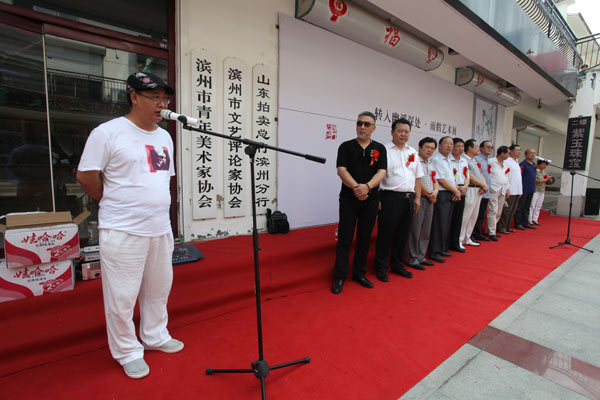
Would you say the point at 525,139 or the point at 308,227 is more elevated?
the point at 525,139

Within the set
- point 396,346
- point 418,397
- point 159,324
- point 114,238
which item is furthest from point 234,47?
point 418,397

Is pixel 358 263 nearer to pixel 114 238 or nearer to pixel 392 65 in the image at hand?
pixel 114 238

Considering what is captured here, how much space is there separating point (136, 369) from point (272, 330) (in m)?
0.77

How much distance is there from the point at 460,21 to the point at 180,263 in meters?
4.01

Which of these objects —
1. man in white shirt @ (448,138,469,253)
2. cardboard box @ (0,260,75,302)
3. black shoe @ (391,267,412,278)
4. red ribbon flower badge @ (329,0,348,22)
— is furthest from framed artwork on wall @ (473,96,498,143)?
cardboard box @ (0,260,75,302)

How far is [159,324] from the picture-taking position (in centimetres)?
163

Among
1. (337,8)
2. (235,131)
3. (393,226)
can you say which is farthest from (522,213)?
(235,131)

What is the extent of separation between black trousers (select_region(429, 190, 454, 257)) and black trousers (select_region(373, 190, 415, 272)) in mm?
634

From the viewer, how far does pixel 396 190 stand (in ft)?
8.69

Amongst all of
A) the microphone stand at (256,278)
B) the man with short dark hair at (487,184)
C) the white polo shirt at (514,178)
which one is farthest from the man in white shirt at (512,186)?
the microphone stand at (256,278)

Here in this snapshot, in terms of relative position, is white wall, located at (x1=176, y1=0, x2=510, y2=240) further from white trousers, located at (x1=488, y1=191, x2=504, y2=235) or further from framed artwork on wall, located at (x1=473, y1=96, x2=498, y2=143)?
framed artwork on wall, located at (x1=473, y1=96, x2=498, y2=143)

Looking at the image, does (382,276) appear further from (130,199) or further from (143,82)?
(143,82)

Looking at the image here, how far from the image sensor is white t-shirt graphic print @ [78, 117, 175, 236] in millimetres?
1304

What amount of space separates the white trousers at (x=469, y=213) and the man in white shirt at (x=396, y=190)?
1.48 m
